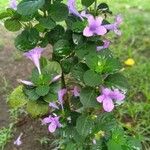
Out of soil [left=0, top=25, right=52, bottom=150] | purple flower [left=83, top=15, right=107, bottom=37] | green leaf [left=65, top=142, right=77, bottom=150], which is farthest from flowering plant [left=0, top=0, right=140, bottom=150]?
soil [left=0, top=25, right=52, bottom=150]

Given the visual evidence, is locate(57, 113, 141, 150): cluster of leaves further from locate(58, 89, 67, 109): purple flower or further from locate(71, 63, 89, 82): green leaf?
locate(71, 63, 89, 82): green leaf

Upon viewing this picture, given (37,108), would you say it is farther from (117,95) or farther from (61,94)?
(117,95)

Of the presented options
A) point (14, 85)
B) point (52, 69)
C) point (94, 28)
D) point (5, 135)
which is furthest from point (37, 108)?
point (14, 85)

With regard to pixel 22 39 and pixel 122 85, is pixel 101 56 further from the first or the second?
pixel 22 39

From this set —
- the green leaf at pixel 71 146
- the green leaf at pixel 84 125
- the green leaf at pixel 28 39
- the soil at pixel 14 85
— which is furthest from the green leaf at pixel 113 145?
the soil at pixel 14 85

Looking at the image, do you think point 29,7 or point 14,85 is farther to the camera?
point 14,85
